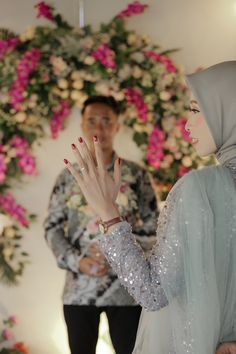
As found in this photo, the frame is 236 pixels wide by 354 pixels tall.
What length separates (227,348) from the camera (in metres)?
1.23

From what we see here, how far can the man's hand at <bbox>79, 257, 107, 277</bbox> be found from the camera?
2549 mm

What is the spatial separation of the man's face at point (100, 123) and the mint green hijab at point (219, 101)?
142 centimetres

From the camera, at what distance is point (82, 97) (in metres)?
2.90

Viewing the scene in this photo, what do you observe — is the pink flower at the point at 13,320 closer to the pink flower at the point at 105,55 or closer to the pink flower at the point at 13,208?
the pink flower at the point at 13,208

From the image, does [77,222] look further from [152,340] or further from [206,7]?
[206,7]

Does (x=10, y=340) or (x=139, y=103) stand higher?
(x=139, y=103)

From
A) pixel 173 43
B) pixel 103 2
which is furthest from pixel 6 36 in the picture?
pixel 173 43

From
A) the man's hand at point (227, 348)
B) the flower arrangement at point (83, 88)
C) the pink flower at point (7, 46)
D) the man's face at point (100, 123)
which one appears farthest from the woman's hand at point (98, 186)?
the pink flower at point (7, 46)

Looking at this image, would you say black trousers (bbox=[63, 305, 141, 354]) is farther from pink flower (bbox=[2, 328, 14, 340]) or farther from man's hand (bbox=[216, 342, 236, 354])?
man's hand (bbox=[216, 342, 236, 354])

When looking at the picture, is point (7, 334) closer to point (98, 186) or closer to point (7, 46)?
point (7, 46)

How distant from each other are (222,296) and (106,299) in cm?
139

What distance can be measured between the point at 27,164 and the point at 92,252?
68 cm

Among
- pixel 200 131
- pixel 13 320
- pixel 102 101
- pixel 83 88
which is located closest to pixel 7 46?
pixel 83 88

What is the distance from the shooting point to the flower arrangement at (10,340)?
9.73ft
